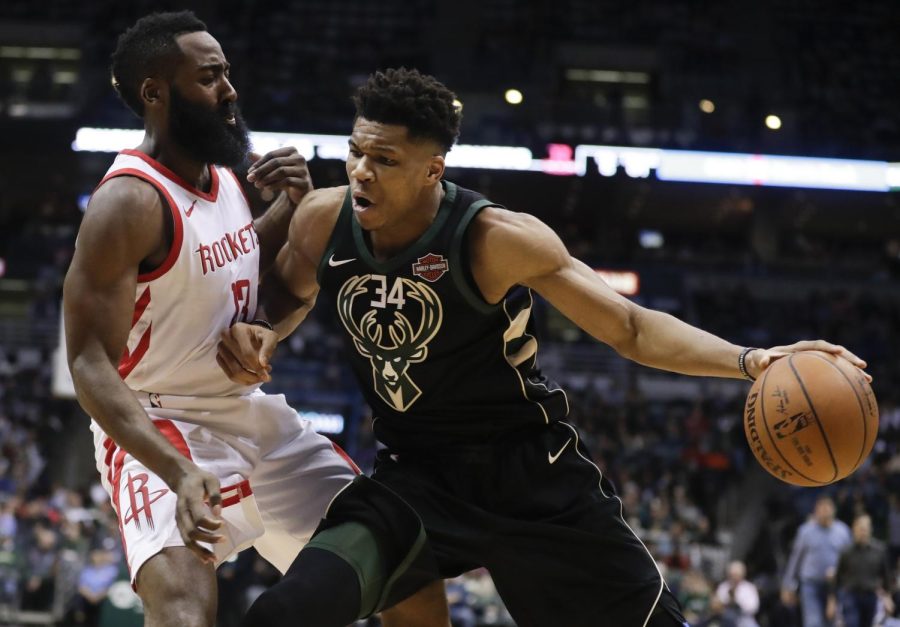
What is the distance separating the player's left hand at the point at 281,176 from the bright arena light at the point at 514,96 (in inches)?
742

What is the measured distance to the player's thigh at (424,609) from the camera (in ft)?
12.5

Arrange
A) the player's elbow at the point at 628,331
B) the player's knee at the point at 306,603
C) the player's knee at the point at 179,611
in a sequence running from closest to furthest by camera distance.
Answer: the player's knee at the point at 179,611
the player's knee at the point at 306,603
the player's elbow at the point at 628,331

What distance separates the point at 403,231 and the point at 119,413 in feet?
3.41

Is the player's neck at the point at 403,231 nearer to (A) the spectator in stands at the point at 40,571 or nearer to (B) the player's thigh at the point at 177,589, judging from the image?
(B) the player's thigh at the point at 177,589

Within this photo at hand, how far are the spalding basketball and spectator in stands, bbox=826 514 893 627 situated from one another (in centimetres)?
704

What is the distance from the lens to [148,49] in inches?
147

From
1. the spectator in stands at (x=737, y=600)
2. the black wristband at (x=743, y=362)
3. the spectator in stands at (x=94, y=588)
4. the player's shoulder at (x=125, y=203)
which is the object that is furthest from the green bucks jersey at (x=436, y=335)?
the spectator in stands at (x=94, y=588)

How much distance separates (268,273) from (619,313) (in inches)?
50.6

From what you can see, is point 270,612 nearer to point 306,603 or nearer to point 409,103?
point 306,603

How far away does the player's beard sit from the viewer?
3.75 metres

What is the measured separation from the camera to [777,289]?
22391mm

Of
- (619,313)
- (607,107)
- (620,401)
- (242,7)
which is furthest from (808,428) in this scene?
(242,7)

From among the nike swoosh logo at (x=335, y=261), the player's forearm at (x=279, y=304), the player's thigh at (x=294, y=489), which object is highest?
the nike swoosh logo at (x=335, y=261)

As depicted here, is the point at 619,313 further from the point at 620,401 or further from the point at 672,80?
the point at 672,80
